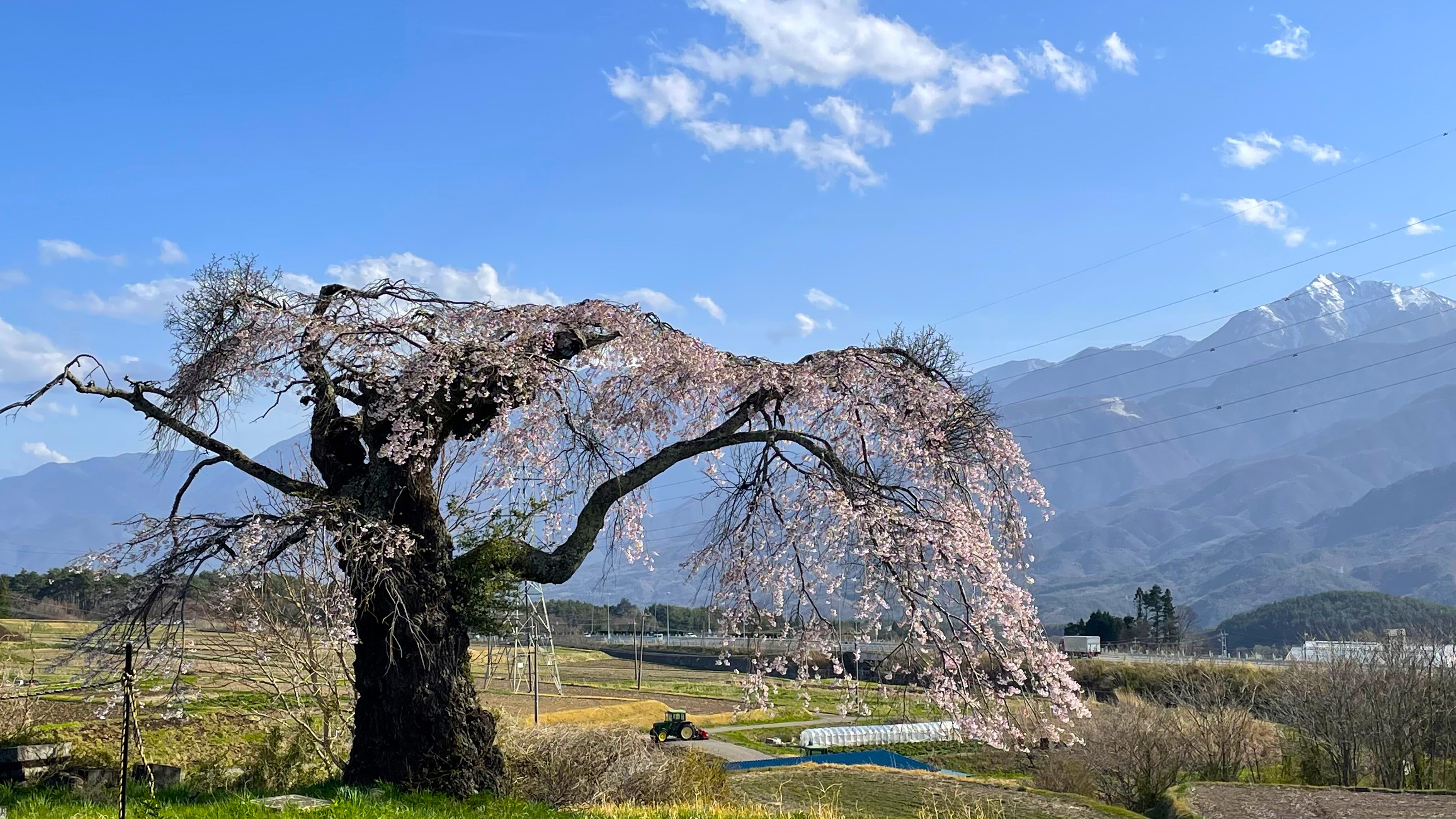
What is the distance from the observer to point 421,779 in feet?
40.8

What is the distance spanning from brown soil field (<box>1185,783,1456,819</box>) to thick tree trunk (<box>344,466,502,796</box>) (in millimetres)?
15190

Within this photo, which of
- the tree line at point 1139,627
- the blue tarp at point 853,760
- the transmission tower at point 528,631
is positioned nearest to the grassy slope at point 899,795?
the transmission tower at point 528,631

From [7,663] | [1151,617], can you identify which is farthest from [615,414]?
[1151,617]

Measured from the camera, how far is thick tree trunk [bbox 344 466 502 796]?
12516 millimetres

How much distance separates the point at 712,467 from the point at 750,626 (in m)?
2.35

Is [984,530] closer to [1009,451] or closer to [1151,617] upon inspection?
[1009,451]

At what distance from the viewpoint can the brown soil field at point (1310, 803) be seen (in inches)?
829

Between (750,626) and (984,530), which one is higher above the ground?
(984,530)

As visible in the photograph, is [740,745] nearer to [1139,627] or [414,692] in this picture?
[414,692]

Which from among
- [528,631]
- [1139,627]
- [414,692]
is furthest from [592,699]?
[1139,627]

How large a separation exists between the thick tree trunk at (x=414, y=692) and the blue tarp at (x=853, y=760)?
17.1 metres

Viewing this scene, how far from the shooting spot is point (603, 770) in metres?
15.4

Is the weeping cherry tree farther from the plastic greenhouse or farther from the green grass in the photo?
the plastic greenhouse

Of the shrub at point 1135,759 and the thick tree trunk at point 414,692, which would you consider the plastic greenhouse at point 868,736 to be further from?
the thick tree trunk at point 414,692
